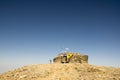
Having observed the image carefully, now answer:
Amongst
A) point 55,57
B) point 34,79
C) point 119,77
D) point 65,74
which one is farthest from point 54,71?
point 55,57

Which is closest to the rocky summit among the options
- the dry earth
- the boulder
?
the dry earth

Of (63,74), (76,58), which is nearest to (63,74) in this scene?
(63,74)

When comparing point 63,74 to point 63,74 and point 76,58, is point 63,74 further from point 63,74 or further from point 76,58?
point 76,58

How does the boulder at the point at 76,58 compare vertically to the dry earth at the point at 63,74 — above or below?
above

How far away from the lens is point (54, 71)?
787 inches

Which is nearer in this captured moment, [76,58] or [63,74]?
[63,74]

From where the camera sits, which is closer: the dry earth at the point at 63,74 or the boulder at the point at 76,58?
the dry earth at the point at 63,74

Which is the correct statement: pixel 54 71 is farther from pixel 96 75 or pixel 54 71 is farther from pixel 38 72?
pixel 96 75

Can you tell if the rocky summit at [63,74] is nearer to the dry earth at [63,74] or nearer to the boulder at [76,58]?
the dry earth at [63,74]

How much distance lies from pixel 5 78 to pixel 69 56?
13.7 m

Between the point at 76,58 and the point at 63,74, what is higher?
the point at 76,58

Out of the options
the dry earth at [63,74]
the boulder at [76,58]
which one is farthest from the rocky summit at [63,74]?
the boulder at [76,58]

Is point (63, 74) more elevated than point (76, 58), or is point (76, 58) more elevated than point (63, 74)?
Result: point (76, 58)

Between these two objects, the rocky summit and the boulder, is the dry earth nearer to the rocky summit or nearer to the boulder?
the rocky summit
